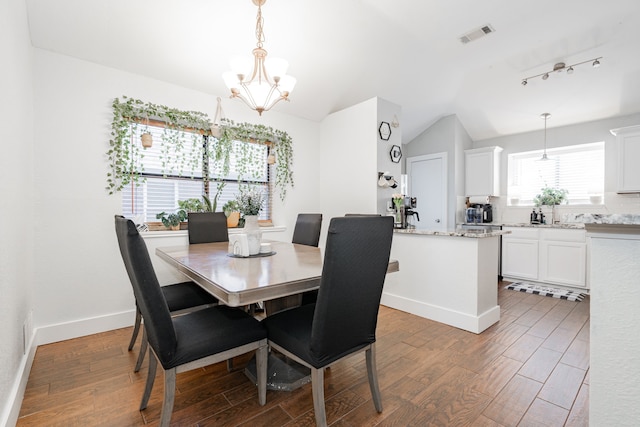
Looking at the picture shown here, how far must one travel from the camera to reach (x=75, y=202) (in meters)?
2.55

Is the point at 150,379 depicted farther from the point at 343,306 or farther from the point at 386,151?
the point at 386,151

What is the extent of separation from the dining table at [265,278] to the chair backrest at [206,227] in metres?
0.45

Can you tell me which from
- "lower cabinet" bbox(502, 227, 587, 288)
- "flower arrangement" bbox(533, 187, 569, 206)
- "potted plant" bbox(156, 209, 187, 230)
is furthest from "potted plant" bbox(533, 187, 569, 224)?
"potted plant" bbox(156, 209, 187, 230)

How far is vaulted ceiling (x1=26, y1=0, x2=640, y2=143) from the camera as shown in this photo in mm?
2430

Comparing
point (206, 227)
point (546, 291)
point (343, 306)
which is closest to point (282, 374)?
point (343, 306)

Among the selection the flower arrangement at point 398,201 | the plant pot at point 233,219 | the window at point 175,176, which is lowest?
the plant pot at point 233,219

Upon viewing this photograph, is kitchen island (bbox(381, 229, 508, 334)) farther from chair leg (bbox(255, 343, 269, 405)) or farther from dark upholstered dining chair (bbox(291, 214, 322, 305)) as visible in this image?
chair leg (bbox(255, 343, 269, 405))

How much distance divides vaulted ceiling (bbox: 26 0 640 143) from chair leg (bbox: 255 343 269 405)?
2617 mm

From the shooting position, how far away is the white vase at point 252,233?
208cm

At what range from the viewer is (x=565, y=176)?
4.64 metres

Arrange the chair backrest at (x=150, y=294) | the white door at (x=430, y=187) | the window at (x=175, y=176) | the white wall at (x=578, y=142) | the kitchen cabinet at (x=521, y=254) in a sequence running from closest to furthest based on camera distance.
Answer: the chair backrest at (x=150, y=294) → the window at (x=175, y=176) → the white wall at (x=578, y=142) → the kitchen cabinet at (x=521, y=254) → the white door at (x=430, y=187)

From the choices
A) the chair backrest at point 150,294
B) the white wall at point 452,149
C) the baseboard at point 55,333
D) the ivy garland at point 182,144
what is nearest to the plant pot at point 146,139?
the ivy garland at point 182,144

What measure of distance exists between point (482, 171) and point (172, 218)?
482 centimetres

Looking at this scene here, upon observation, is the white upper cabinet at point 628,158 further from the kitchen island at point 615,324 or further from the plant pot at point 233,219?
the plant pot at point 233,219
